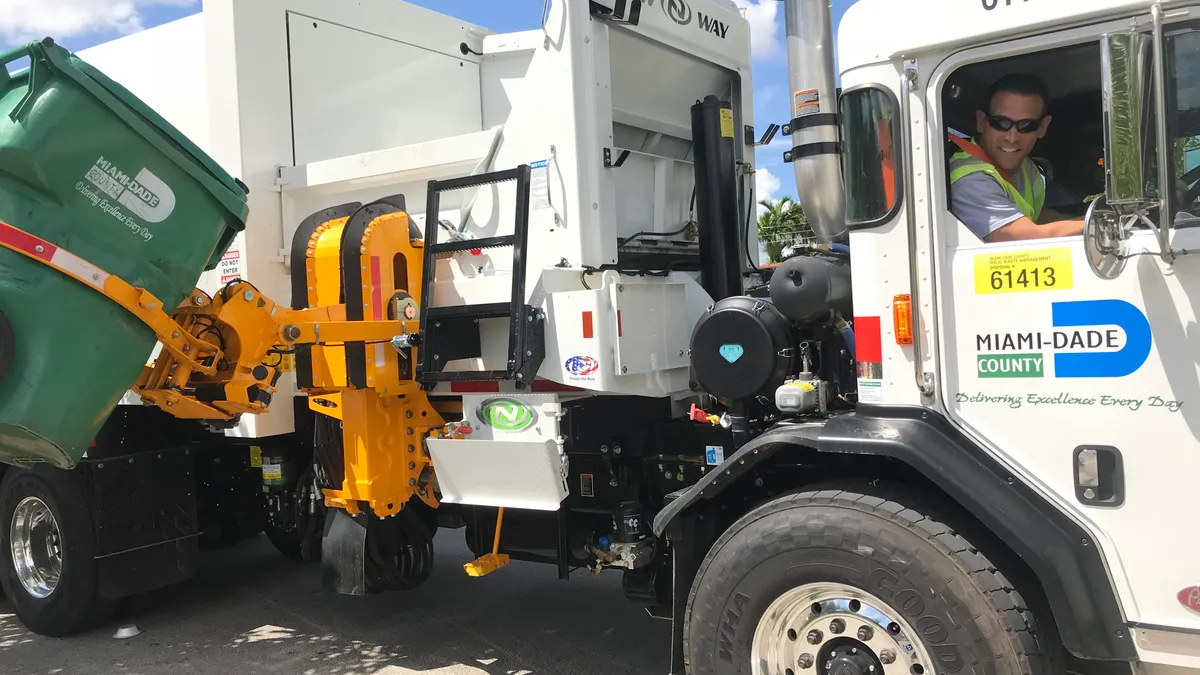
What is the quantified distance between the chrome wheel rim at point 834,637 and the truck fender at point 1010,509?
39 centimetres

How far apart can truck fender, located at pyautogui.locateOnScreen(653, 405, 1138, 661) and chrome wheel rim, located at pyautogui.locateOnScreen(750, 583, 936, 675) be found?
0.39 metres

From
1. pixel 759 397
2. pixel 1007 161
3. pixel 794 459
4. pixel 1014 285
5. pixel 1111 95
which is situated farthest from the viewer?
pixel 759 397

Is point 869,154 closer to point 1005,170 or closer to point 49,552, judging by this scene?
point 1005,170

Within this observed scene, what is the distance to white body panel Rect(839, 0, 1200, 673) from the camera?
7.63 feet

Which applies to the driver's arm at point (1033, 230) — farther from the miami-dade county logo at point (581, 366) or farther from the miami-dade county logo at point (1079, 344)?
the miami-dade county logo at point (581, 366)

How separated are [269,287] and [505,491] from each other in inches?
65.4

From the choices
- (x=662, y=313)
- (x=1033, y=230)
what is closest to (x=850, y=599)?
(x=1033, y=230)

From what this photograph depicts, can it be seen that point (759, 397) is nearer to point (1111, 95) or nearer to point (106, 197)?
point (1111, 95)

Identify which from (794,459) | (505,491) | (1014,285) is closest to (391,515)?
(505,491)

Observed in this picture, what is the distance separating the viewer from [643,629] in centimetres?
481

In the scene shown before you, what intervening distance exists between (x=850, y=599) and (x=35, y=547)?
470 centimetres

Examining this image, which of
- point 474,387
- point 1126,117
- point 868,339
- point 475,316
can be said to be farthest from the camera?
point 474,387

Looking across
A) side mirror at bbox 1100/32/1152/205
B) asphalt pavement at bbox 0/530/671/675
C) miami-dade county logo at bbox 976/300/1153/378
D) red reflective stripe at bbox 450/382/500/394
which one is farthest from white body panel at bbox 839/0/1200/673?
asphalt pavement at bbox 0/530/671/675

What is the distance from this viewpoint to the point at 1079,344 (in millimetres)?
2430
